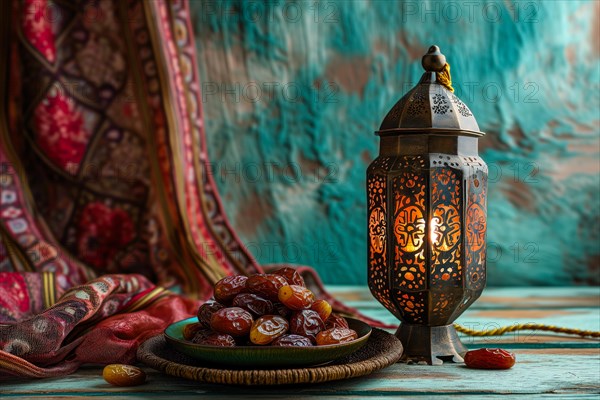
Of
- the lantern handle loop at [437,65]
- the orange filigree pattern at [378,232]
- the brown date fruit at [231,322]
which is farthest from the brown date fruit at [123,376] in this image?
the lantern handle loop at [437,65]

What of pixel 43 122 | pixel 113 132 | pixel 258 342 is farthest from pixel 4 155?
pixel 258 342

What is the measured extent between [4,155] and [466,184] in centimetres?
108

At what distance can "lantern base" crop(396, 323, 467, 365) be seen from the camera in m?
0.84

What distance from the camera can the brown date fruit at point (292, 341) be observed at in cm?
69

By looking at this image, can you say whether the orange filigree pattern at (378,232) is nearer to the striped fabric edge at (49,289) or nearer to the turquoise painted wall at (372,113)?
the striped fabric edge at (49,289)

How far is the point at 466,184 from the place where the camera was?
0.81 meters

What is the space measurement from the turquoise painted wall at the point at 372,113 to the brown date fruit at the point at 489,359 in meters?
0.85

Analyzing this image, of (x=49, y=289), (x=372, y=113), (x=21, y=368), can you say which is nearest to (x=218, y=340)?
(x=21, y=368)

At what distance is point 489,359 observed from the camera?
810mm

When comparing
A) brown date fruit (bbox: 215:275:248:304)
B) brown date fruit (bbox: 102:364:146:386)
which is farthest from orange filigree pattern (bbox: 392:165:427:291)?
brown date fruit (bbox: 102:364:146:386)

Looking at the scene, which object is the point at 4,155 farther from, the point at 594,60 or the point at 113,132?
the point at 594,60

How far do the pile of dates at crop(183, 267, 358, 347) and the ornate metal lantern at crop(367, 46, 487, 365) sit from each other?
0.37ft

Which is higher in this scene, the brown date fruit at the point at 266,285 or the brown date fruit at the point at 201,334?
the brown date fruit at the point at 266,285

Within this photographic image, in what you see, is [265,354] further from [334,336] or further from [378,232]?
[378,232]
